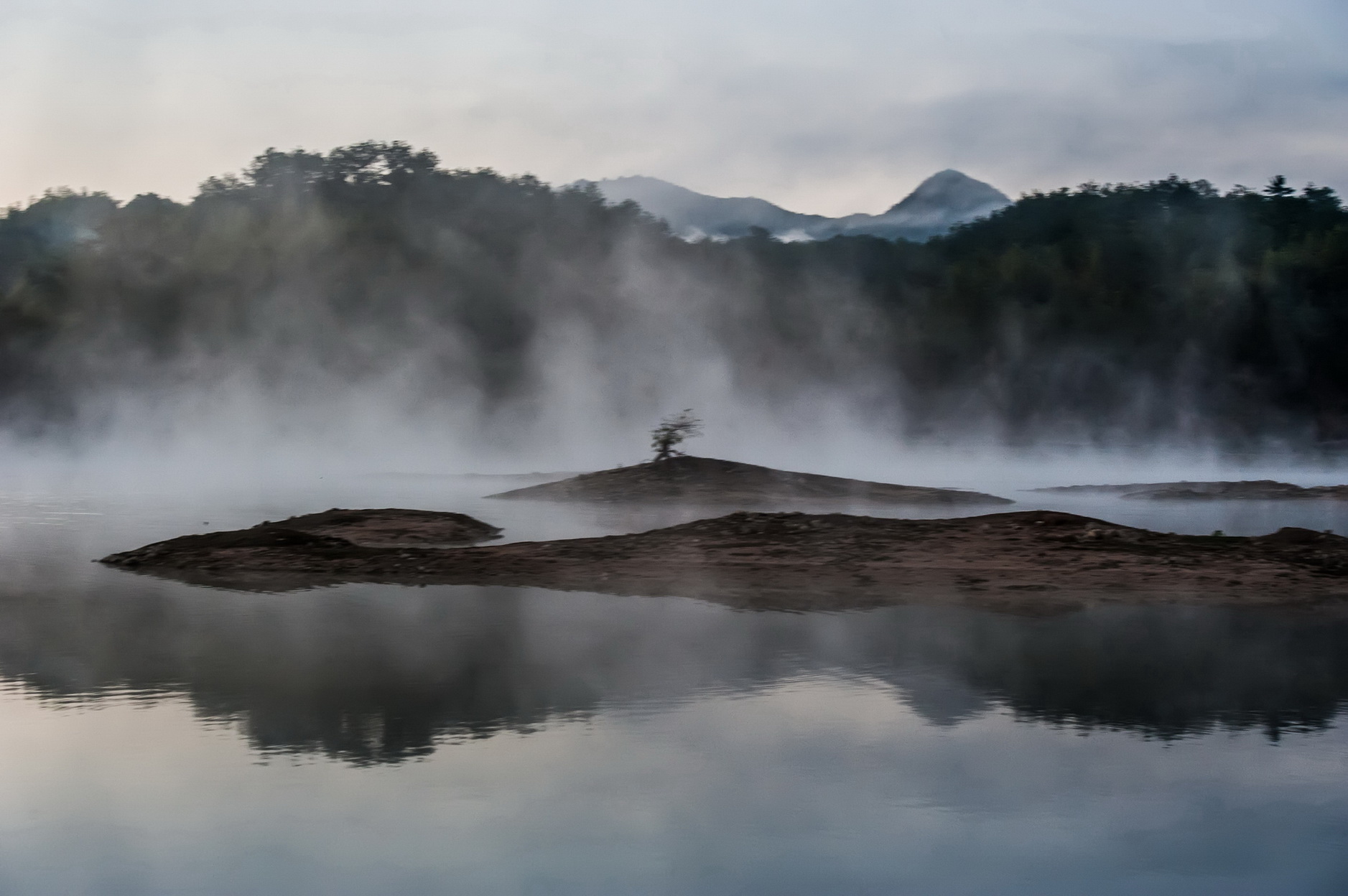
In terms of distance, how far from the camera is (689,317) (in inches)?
2931

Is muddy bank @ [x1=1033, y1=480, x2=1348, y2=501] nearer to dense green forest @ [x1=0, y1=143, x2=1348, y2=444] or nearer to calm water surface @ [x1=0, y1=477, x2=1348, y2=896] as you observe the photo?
calm water surface @ [x1=0, y1=477, x2=1348, y2=896]

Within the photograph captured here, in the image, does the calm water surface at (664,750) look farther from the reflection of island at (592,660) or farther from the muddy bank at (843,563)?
the muddy bank at (843,563)

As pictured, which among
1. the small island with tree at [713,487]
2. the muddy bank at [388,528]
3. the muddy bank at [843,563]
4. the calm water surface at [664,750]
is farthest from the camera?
the small island with tree at [713,487]

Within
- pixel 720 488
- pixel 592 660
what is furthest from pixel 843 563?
Result: pixel 720 488

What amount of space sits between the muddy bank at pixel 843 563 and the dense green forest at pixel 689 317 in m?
47.7

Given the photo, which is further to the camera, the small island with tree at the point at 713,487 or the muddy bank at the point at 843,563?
the small island with tree at the point at 713,487

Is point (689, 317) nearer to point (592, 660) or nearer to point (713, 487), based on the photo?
point (713, 487)

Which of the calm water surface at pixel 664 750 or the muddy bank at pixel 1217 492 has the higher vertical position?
the muddy bank at pixel 1217 492

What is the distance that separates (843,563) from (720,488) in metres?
12.7

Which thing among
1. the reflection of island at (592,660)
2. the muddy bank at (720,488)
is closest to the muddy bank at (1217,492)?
the muddy bank at (720,488)

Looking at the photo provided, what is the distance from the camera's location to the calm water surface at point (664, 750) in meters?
6.26

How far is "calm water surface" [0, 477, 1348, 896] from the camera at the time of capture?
6.26 metres

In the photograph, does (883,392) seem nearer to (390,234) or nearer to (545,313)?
(545,313)

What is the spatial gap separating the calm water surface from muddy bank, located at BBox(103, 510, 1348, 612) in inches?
49.0
